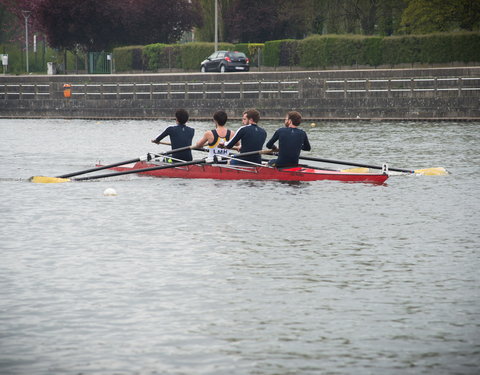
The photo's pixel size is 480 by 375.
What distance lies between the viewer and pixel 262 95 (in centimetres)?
4891

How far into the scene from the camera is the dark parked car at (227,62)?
191 feet

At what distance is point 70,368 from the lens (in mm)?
8062

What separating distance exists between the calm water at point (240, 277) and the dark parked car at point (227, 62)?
3696 cm

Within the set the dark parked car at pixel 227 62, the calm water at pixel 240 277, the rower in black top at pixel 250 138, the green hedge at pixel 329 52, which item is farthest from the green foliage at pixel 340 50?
the rower in black top at pixel 250 138

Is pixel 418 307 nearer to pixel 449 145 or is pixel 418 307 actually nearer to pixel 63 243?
pixel 63 243

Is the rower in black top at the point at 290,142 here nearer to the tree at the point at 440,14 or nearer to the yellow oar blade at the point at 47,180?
the yellow oar blade at the point at 47,180

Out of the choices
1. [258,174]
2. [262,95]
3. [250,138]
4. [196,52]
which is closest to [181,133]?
[250,138]

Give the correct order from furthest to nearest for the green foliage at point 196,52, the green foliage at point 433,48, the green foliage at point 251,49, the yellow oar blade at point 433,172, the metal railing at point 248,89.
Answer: the green foliage at point 196,52, the green foliage at point 251,49, the green foliage at point 433,48, the metal railing at point 248,89, the yellow oar blade at point 433,172

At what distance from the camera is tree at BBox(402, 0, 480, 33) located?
5716 centimetres

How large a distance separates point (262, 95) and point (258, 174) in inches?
1111

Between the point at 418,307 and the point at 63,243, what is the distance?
18.9 ft

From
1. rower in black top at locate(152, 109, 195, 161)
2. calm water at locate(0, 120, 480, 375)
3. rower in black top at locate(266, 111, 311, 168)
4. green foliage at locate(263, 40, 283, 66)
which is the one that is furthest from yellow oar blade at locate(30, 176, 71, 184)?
green foliage at locate(263, 40, 283, 66)

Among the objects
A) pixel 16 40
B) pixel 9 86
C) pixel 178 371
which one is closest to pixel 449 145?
pixel 178 371

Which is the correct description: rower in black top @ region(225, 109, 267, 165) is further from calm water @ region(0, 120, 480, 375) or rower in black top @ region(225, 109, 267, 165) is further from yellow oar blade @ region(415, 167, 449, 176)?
yellow oar blade @ region(415, 167, 449, 176)
